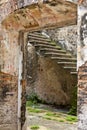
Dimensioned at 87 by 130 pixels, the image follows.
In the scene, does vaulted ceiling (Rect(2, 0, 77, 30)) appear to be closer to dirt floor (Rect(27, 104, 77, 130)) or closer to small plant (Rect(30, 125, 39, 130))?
small plant (Rect(30, 125, 39, 130))

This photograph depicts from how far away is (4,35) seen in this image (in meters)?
4.73

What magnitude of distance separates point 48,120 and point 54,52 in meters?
2.87

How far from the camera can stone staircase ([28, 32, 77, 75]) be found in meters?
8.89

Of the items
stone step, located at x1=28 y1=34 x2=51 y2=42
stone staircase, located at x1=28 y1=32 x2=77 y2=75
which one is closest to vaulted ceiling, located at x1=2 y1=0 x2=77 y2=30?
stone staircase, located at x1=28 y1=32 x2=77 y2=75

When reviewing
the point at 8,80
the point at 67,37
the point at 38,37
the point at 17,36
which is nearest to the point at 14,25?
the point at 17,36

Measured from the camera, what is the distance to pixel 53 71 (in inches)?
363

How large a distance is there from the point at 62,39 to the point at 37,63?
106 cm

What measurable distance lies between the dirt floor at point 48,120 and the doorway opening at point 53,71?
407 millimetres

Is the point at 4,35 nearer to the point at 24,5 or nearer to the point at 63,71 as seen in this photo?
the point at 24,5

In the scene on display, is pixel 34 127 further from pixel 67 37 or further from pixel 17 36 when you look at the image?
pixel 67 37

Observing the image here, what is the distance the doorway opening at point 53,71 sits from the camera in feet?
29.4

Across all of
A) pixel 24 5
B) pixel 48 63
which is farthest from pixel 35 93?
pixel 24 5

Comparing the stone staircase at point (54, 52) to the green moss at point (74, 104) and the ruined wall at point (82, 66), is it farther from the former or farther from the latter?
the ruined wall at point (82, 66)

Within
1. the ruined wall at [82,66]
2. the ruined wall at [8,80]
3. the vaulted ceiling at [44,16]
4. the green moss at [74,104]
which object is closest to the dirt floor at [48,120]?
the green moss at [74,104]
